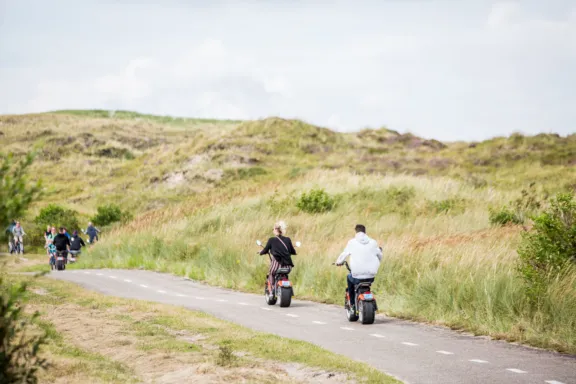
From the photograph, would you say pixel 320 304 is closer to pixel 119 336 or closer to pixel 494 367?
pixel 119 336

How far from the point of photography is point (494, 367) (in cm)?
921

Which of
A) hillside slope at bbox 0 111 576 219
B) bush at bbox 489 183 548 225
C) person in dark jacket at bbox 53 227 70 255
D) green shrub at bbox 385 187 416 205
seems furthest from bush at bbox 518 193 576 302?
hillside slope at bbox 0 111 576 219

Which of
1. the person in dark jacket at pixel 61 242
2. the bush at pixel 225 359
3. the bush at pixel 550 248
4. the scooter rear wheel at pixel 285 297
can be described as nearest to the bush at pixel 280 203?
the person in dark jacket at pixel 61 242

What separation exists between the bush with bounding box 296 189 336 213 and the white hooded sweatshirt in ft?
58.9

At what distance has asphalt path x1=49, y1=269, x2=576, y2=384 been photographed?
8844 mm

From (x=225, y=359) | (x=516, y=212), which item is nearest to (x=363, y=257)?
(x=225, y=359)

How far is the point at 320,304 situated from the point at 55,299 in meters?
6.19

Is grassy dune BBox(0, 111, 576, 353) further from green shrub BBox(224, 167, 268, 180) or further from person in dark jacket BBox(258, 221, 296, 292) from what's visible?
person in dark jacket BBox(258, 221, 296, 292)

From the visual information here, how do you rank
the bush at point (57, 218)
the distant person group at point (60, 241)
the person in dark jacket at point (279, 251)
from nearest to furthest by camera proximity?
the person in dark jacket at point (279, 251) < the distant person group at point (60, 241) < the bush at point (57, 218)

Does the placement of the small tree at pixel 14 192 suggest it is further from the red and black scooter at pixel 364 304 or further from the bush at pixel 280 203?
the bush at pixel 280 203

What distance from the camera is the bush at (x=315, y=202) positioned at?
104 ft

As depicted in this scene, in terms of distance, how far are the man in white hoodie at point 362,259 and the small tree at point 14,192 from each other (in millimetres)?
8811

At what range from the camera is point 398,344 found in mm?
11109

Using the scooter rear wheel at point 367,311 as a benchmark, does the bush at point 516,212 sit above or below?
above
